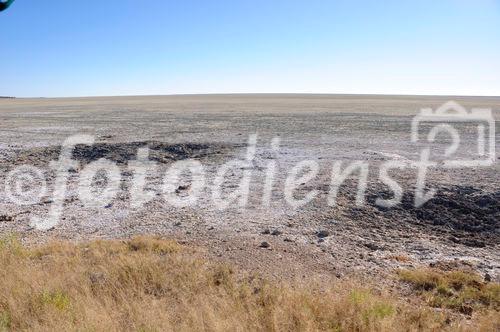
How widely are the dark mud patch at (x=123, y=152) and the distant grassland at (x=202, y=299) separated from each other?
8.92 metres

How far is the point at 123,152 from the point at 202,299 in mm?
12219

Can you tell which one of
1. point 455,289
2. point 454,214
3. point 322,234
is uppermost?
point 454,214

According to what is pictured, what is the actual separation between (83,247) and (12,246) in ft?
3.49

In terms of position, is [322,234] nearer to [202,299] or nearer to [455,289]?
[455,289]

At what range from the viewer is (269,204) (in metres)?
9.91

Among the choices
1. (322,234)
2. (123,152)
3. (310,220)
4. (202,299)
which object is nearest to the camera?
(202,299)

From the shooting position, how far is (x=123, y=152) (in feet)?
54.3

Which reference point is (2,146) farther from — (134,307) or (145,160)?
(134,307)

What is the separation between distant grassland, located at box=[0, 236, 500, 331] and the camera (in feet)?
15.6

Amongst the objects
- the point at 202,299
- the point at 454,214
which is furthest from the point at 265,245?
the point at 454,214

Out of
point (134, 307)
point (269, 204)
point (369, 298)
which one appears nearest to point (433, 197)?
point (269, 204)

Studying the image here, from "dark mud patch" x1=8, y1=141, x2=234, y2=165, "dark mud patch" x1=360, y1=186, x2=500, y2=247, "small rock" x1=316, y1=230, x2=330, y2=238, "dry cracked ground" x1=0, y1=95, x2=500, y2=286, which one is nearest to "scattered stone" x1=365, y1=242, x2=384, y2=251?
"dry cracked ground" x1=0, y1=95, x2=500, y2=286

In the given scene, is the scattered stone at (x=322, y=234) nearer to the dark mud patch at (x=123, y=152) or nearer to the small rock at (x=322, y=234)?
the small rock at (x=322, y=234)

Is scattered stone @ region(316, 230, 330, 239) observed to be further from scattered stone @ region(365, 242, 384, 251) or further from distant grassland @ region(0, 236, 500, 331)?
distant grassland @ region(0, 236, 500, 331)
